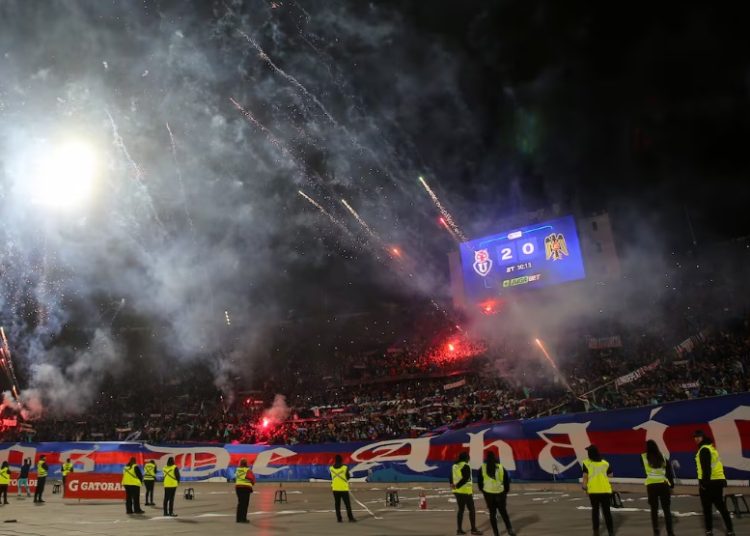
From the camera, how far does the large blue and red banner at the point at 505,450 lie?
1593 cm

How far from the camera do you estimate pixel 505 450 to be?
20.8m

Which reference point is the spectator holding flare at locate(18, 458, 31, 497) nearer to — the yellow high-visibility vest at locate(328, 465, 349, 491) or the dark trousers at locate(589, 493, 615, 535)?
the yellow high-visibility vest at locate(328, 465, 349, 491)

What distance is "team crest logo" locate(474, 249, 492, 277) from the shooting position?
39312 millimetres

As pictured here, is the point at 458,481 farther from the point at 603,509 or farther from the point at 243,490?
the point at 243,490

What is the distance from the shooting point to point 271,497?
2186cm

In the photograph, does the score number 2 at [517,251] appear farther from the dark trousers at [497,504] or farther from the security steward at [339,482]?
the dark trousers at [497,504]

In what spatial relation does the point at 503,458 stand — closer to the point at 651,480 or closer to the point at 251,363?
the point at 651,480

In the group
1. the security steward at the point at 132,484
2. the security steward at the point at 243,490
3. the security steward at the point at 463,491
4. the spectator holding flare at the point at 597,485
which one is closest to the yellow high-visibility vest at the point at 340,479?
the security steward at the point at 243,490

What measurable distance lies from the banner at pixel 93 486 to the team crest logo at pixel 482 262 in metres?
26.8

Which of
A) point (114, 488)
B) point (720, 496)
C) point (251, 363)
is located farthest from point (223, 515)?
point (251, 363)

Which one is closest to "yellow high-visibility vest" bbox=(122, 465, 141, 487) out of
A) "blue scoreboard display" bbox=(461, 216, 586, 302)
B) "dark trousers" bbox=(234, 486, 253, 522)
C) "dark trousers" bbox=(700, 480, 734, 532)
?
"dark trousers" bbox=(234, 486, 253, 522)

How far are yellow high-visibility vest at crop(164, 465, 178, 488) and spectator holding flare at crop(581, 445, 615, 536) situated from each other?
12.0 m

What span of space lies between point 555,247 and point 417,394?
1367 cm

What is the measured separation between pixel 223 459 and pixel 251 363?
20.7 metres
